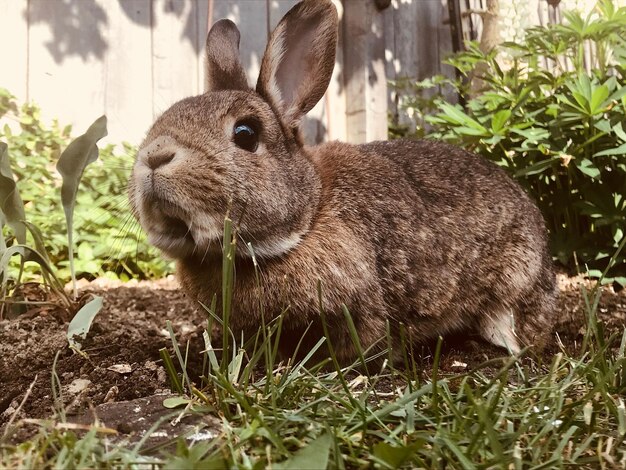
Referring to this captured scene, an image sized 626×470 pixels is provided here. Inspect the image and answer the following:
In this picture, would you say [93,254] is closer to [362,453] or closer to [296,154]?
[296,154]

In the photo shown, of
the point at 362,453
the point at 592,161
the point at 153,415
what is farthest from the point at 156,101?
the point at 362,453

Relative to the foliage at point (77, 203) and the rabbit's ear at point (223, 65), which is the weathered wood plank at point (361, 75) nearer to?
the foliage at point (77, 203)

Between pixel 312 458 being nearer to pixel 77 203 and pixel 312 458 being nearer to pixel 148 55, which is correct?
pixel 77 203

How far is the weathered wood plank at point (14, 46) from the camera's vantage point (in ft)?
13.6

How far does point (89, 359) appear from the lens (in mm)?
1885

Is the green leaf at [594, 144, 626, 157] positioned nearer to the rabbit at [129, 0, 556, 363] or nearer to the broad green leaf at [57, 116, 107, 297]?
the rabbit at [129, 0, 556, 363]

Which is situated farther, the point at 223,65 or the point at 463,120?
the point at 463,120

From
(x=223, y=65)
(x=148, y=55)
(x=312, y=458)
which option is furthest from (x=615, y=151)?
(x=148, y=55)

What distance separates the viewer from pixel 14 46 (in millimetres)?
4203

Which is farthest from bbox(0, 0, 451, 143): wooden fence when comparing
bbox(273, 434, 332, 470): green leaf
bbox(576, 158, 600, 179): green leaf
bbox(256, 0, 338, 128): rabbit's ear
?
bbox(273, 434, 332, 470): green leaf

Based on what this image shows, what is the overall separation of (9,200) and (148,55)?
103 inches

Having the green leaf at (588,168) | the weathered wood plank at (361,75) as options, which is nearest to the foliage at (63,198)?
the green leaf at (588,168)

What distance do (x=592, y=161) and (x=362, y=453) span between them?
3.07 meters

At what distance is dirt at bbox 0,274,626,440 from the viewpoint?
1380 millimetres
